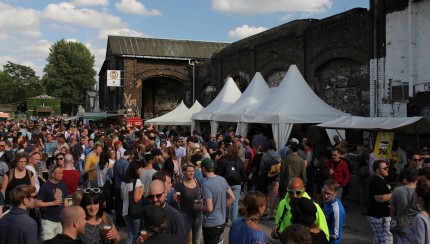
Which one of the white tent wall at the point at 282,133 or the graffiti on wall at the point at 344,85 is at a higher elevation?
the graffiti on wall at the point at 344,85

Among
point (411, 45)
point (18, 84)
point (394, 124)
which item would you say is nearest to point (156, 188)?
point (394, 124)

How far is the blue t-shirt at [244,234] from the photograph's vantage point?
12.7ft

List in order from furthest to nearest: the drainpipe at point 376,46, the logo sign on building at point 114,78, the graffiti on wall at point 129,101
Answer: the graffiti on wall at point 129,101
the logo sign on building at point 114,78
the drainpipe at point 376,46

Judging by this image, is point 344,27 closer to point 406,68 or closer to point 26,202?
point 406,68

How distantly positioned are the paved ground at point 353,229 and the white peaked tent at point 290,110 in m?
4.16

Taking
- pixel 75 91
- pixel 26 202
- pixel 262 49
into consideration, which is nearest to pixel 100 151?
pixel 26 202

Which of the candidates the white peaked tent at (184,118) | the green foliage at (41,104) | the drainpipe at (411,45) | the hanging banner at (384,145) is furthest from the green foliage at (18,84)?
the hanging banner at (384,145)

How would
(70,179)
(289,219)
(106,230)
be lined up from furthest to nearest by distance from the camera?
(70,179) < (289,219) < (106,230)

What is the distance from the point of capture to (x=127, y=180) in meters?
6.43

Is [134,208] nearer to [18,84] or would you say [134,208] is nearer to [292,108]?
[292,108]

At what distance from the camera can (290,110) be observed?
45.9ft

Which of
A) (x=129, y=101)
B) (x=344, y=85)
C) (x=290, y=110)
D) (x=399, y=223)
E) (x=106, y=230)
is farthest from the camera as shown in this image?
(x=129, y=101)

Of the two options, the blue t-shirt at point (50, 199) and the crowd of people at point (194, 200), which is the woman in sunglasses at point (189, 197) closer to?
the crowd of people at point (194, 200)

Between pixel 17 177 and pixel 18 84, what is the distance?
85.6 metres
